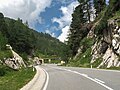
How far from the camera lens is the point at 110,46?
1911 inches

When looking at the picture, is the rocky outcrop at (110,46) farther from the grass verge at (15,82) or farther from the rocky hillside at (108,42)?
the grass verge at (15,82)

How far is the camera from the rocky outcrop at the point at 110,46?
4331 cm

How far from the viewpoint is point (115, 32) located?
45594 millimetres

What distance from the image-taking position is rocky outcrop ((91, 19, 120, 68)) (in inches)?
1705

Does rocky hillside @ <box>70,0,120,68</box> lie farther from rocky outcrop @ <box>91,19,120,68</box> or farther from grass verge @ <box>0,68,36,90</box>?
grass verge @ <box>0,68,36,90</box>

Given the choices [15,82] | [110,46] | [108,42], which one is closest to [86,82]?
[15,82]

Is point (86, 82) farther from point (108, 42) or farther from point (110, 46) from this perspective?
point (108, 42)

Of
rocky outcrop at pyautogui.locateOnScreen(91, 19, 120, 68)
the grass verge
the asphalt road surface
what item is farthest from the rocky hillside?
the asphalt road surface

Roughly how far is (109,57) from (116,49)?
10.4 ft

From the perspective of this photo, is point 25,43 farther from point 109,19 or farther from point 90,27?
point 109,19

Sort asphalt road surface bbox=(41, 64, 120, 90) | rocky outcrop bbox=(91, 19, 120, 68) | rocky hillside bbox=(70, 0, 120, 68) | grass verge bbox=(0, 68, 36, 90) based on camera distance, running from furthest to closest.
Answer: rocky hillside bbox=(70, 0, 120, 68) → rocky outcrop bbox=(91, 19, 120, 68) → grass verge bbox=(0, 68, 36, 90) → asphalt road surface bbox=(41, 64, 120, 90)

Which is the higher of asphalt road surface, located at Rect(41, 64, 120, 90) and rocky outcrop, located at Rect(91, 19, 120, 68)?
rocky outcrop, located at Rect(91, 19, 120, 68)

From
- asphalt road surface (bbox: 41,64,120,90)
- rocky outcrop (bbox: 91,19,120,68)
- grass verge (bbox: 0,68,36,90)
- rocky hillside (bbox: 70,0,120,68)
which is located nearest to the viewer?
asphalt road surface (bbox: 41,64,120,90)

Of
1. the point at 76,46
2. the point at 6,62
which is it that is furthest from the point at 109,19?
the point at 76,46
